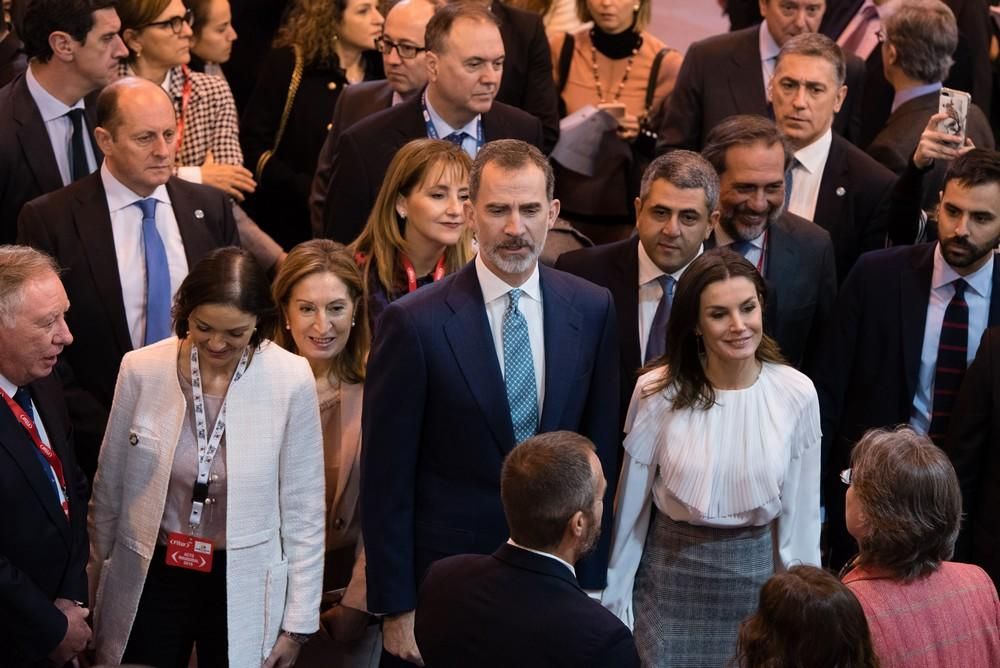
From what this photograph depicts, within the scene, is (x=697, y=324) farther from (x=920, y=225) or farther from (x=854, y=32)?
(x=854, y=32)

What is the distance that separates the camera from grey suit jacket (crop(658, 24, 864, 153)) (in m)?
6.19

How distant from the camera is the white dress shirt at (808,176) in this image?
226 inches

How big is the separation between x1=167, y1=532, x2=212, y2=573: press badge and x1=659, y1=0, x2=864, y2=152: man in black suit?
2836 mm

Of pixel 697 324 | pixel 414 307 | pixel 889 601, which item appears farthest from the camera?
pixel 697 324

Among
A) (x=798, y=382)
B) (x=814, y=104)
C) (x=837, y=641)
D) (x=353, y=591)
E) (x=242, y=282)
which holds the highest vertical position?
(x=814, y=104)

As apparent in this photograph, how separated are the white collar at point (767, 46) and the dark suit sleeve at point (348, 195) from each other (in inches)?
68.4

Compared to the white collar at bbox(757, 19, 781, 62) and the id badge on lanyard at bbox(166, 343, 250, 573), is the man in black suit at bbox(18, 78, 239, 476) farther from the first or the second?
the white collar at bbox(757, 19, 781, 62)

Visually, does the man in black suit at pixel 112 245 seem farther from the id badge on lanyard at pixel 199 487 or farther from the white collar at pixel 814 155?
the white collar at pixel 814 155

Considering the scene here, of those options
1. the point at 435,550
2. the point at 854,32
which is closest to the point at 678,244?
the point at 435,550

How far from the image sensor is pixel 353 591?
4.54 meters

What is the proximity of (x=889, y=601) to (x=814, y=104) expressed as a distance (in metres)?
2.63

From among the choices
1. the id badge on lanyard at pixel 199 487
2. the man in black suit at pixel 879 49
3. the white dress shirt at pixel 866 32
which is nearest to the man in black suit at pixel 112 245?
the id badge on lanyard at pixel 199 487

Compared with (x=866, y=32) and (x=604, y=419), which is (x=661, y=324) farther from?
(x=866, y=32)

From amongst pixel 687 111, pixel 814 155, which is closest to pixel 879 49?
pixel 687 111
